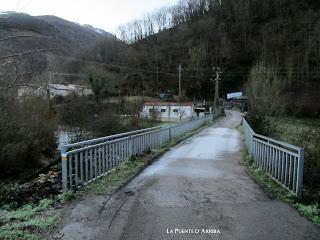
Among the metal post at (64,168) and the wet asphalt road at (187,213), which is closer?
the wet asphalt road at (187,213)

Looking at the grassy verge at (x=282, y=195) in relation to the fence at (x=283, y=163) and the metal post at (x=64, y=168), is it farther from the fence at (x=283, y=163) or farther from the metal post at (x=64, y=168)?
the metal post at (x=64, y=168)

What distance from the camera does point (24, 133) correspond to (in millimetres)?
15867

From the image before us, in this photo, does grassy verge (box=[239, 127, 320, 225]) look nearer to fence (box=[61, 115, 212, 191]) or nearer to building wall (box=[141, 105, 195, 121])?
fence (box=[61, 115, 212, 191])

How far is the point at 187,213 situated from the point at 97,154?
2.91 m

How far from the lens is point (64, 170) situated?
588cm

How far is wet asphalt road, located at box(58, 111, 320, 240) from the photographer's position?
4.41 m

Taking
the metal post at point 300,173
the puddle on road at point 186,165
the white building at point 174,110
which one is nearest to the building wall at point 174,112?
the white building at point 174,110

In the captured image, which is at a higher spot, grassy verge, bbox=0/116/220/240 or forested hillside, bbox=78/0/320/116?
forested hillside, bbox=78/0/320/116

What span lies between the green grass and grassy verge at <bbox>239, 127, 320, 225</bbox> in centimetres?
386

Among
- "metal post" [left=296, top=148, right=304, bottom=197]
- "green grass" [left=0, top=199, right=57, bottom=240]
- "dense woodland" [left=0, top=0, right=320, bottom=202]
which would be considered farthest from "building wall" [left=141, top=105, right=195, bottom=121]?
"green grass" [left=0, top=199, right=57, bottom=240]

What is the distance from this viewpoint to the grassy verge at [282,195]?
5168 millimetres

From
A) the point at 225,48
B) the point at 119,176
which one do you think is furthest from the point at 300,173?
the point at 225,48

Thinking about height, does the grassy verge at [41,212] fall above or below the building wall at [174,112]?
above

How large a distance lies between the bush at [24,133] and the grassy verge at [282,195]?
1031cm
